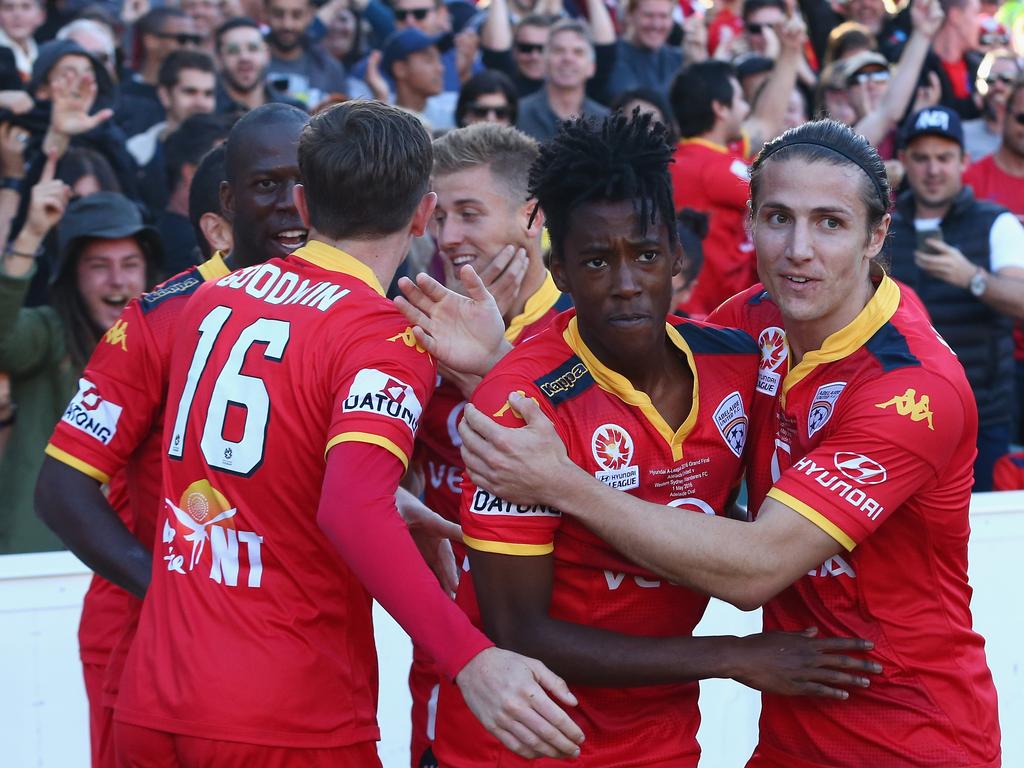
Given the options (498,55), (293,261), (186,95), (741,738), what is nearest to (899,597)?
(293,261)

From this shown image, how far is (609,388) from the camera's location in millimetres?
3293

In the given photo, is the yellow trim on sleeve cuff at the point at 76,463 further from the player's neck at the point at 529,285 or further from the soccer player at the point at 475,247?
the player's neck at the point at 529,285

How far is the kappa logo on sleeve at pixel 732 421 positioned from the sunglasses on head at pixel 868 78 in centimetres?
681

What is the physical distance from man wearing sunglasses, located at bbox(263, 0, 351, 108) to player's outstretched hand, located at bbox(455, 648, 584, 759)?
23.7 ft

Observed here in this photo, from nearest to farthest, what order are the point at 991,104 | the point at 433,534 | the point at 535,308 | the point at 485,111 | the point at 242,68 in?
the point at 433,534 → the point at 535,308 → the point at 485,111 → the point at 242,68 → the point at 991,104

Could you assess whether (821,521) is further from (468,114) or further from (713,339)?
(468,114)

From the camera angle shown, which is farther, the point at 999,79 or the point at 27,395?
the point at 999,79

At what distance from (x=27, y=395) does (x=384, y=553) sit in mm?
3407

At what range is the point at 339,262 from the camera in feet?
10.6

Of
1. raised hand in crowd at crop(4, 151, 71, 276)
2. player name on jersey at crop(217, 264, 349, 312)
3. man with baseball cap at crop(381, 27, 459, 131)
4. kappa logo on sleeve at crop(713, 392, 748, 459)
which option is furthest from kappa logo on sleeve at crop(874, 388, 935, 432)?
man with baseball cap at crop(381, 27, 459, 131)

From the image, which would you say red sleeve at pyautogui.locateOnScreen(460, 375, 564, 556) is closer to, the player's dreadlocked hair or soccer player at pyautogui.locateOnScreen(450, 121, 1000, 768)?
soccer player at pyautogui.locateOnScreen(450, 121, 1000, 768)

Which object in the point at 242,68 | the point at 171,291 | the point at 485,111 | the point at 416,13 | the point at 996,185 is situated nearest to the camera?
the point at 171,291

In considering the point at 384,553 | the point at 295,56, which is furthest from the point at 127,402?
the point at 295,56

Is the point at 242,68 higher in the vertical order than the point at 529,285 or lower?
higher
